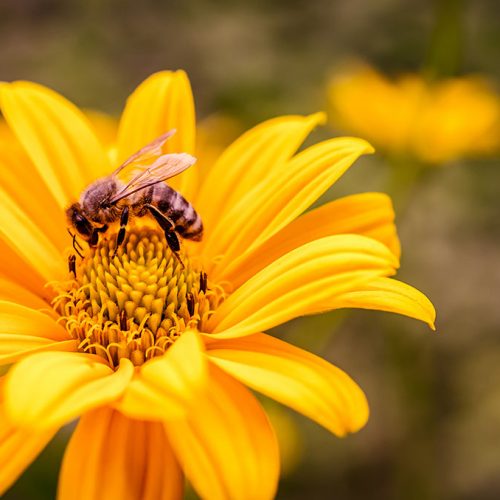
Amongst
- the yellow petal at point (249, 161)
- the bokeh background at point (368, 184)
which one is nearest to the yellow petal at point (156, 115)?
the yellow petal at point (249, 161)

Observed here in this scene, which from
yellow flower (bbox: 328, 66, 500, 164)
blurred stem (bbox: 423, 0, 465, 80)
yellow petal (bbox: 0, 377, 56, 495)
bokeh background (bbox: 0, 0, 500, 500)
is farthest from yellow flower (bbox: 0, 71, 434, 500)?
yellow flower (bbox: 328, 66, 500, 164)

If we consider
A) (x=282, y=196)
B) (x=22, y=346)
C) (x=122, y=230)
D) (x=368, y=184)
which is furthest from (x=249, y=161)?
(x=368, y=184)

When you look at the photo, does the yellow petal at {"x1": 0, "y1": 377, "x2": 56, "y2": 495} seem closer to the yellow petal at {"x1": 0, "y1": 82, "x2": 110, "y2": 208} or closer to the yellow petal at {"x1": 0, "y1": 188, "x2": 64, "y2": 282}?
the yellow petal at {"x1": 0, "y1": 188, "x2": 64, "y2": 282}

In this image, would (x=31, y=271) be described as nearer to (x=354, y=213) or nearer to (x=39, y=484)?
(x=354, y=213)

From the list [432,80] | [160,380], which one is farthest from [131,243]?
[432,80]

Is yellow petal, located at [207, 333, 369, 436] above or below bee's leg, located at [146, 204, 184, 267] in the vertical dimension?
below

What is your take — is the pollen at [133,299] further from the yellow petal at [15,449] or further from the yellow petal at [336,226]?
the yellow petal at [15,449]

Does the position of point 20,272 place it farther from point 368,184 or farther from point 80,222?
point 368,184
